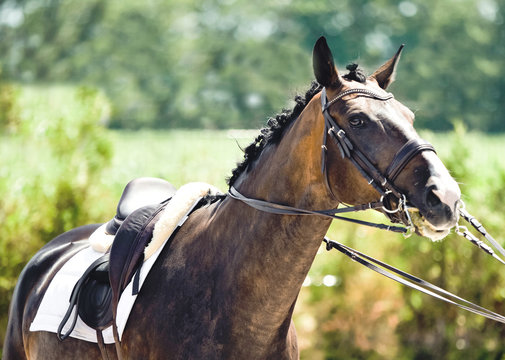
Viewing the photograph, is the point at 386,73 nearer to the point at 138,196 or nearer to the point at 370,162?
the point at 370,162

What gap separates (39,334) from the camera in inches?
138

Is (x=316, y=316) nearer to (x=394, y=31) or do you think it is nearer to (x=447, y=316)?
(x=447, y=316)

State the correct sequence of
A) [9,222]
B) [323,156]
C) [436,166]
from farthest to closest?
[9,222] → [323,156] → [436,166]

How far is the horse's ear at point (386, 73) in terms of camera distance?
Result: 108 inches

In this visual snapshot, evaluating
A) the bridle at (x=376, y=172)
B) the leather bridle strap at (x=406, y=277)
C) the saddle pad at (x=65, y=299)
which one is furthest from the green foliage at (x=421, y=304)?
the bridle at (x=376, y=172)

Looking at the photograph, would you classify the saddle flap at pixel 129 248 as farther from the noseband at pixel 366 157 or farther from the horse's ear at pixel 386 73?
the horse's ear at pixel 386 73

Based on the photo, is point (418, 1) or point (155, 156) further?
point (418, 1)

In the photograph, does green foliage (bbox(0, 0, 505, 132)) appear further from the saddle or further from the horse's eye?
the horse's eye

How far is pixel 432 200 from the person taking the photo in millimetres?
2141

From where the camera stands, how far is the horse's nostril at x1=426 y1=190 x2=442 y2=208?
2.13 meters

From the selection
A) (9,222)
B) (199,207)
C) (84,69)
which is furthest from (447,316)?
(84,69)

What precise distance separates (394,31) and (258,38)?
24.8 ft

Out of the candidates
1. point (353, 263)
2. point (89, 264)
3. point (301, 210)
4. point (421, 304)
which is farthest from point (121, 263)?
point (421, 304)

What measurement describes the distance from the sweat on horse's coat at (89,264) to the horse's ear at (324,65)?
105 centimetres
